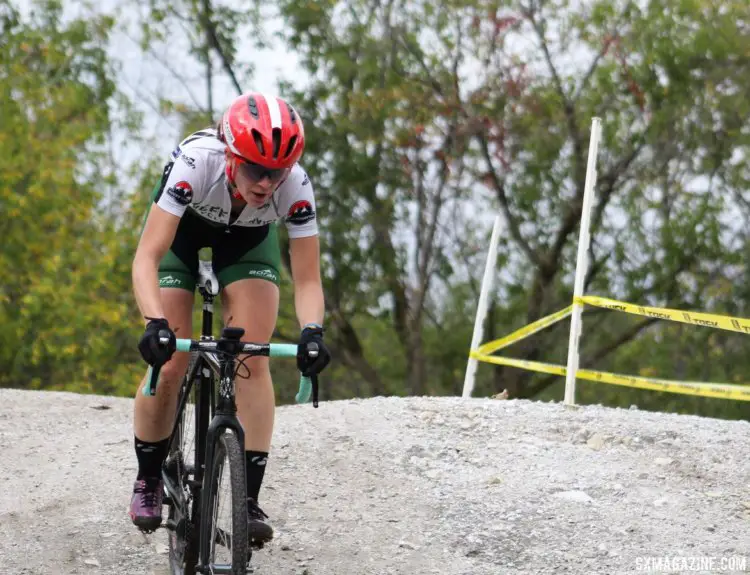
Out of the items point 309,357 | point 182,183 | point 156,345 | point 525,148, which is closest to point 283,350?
point 309,357

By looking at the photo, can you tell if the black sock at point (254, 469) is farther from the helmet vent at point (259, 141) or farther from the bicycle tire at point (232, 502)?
the helmet vent at point (259, 141)

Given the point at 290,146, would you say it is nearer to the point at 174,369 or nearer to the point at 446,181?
the point at 174,369

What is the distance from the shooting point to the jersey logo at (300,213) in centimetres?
457

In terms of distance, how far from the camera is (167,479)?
4719 mm

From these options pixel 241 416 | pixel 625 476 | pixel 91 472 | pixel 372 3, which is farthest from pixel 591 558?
pixel 372 3

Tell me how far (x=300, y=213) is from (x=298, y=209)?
0.06 feet

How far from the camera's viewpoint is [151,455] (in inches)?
189

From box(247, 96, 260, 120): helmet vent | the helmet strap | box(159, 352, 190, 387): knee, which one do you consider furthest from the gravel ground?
box(247, 96, 260, 120): helmet vent

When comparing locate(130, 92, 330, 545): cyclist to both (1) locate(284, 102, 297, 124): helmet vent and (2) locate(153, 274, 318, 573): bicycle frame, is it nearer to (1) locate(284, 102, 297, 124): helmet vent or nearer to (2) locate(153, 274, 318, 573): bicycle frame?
(1) locate(284, 102, 297, 124): helmet vent

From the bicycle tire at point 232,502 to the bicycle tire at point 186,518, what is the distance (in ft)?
0.85

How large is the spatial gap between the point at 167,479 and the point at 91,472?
2172mm

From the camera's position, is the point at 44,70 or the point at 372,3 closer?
the point at 372,3

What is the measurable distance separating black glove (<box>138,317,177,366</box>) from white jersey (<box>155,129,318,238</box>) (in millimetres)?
636

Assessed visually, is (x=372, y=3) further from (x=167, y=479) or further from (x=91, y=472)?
(x=167, y=479)
